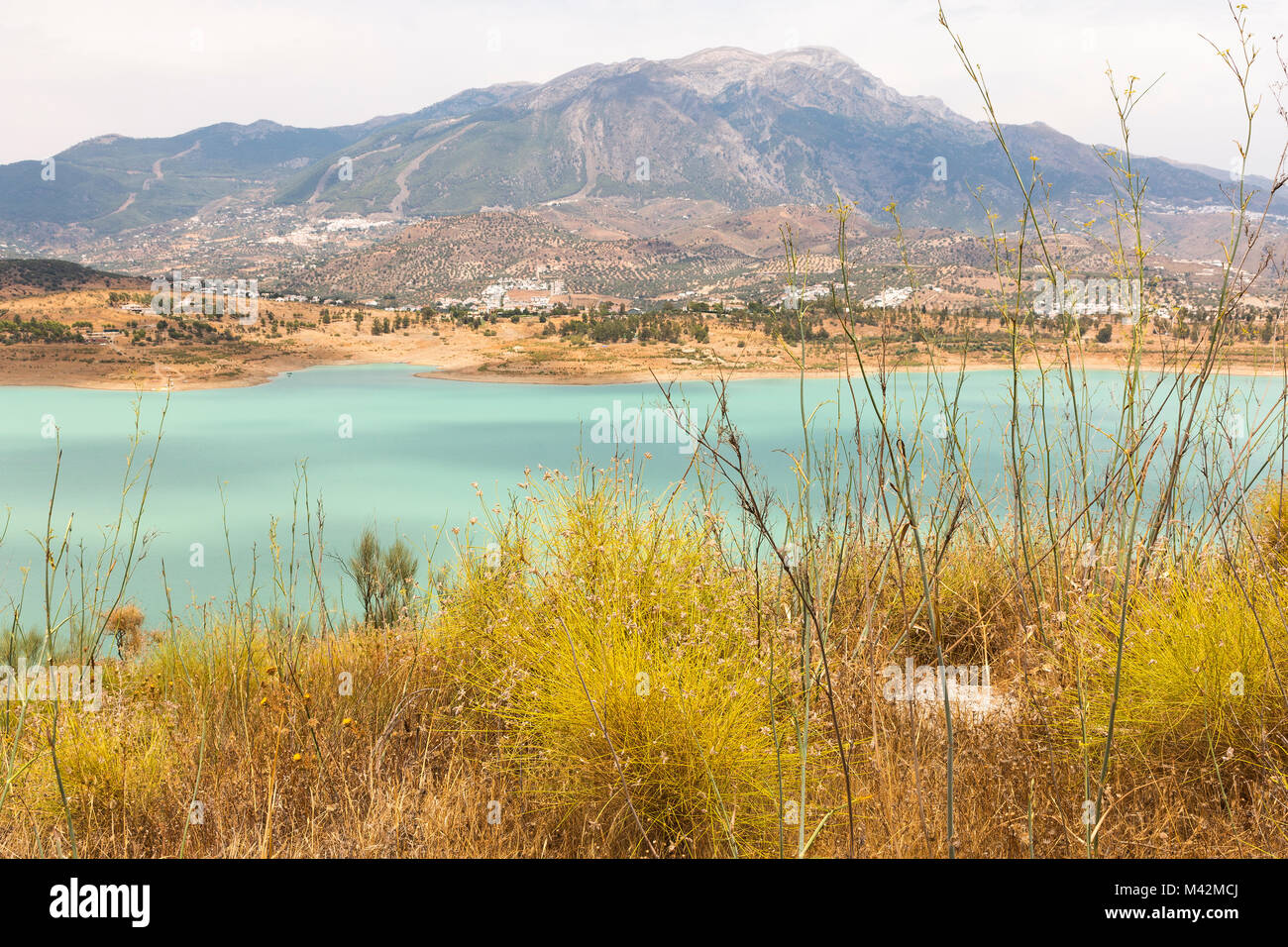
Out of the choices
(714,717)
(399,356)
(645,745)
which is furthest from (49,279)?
(714,717)

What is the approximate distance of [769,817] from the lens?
2.26 meters

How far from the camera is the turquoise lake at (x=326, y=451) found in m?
8.91

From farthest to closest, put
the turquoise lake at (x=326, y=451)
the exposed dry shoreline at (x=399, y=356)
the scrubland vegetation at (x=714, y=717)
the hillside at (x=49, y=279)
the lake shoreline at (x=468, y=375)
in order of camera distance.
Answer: the hillside at (x=49, y=279), the exposed dry shoreline at (x=399, y=356), the lake shoreline at (x=468, y=375), the turquoise lake at (x=326, y=451), the scrubland vegetation at (x=714, y=717)

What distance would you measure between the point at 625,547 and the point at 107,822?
73.1 inches

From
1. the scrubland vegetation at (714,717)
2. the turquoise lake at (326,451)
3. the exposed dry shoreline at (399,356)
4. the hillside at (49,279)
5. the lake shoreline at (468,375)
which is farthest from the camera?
the hillside at (49,279)

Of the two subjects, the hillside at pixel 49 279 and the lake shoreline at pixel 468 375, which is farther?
the hillside at pixel 49 279

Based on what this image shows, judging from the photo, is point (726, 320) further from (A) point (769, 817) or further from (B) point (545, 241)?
(B) point (545, 241)

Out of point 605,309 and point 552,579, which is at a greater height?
point 605,309

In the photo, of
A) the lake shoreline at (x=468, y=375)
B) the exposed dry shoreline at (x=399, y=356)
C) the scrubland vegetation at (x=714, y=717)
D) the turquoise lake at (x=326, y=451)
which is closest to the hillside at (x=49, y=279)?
the exposed dry shoreline at (x=399, y=356)

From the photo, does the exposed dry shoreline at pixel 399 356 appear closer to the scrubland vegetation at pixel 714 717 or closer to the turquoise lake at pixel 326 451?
the turquoise lake at pixel 326 451

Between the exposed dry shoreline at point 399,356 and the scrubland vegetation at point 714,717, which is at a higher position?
the exposed dry shoreline at point 399,356

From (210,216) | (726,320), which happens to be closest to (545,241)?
(726,320)

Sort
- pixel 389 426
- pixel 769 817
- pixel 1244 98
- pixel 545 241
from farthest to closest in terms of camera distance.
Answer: pixel 545 241 < pixel 389 426 < pixel 769 817 < pixel 1244 98

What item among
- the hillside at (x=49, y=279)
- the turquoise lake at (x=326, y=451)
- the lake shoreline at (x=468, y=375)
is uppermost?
the hillside at (x=49, y=279)
